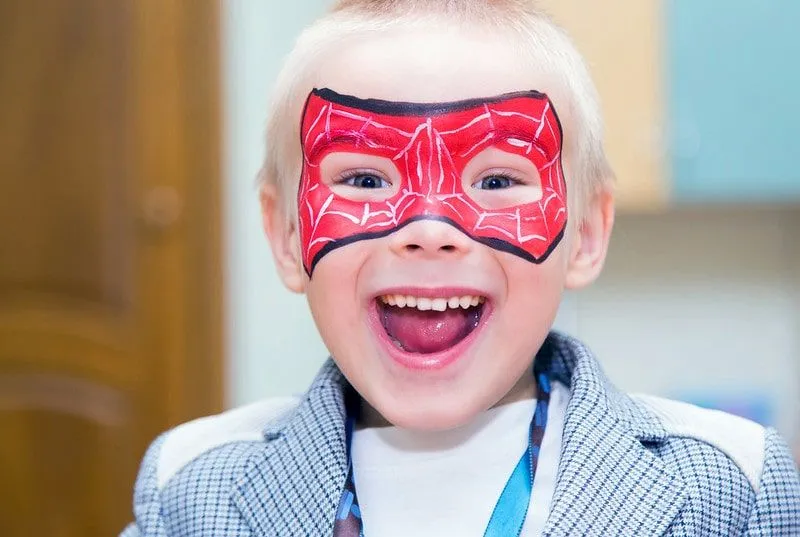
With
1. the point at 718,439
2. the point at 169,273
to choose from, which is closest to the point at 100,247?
the point at 169,273

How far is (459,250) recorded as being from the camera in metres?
0.92

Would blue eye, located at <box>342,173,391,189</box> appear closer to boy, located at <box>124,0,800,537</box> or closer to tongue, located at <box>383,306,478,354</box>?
boy, located at <box>124,0,800,537</box>

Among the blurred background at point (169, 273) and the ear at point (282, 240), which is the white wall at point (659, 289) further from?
the ear at point (282, 240)

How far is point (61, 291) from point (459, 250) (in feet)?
6.12

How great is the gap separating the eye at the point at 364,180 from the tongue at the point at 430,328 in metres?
0.12

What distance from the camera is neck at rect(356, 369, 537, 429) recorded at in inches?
41.3

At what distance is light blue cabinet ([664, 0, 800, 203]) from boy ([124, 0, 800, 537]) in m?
1.21

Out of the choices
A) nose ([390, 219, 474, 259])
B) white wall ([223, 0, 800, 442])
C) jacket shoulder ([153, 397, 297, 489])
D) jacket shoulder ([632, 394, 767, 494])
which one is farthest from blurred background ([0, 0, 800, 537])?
nose ([390, 219, 474, 259])

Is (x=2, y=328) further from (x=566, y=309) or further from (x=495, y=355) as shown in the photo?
(x=495, y=355)

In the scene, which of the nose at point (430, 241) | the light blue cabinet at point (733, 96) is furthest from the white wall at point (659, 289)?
the nose at point (430, 241)

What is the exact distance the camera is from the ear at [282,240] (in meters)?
1.07

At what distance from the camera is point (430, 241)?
2.98 feet

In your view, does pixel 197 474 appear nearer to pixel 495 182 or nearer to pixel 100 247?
pixel 495 182

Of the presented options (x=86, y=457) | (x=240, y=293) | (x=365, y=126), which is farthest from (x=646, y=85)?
(x=86, y=457)
